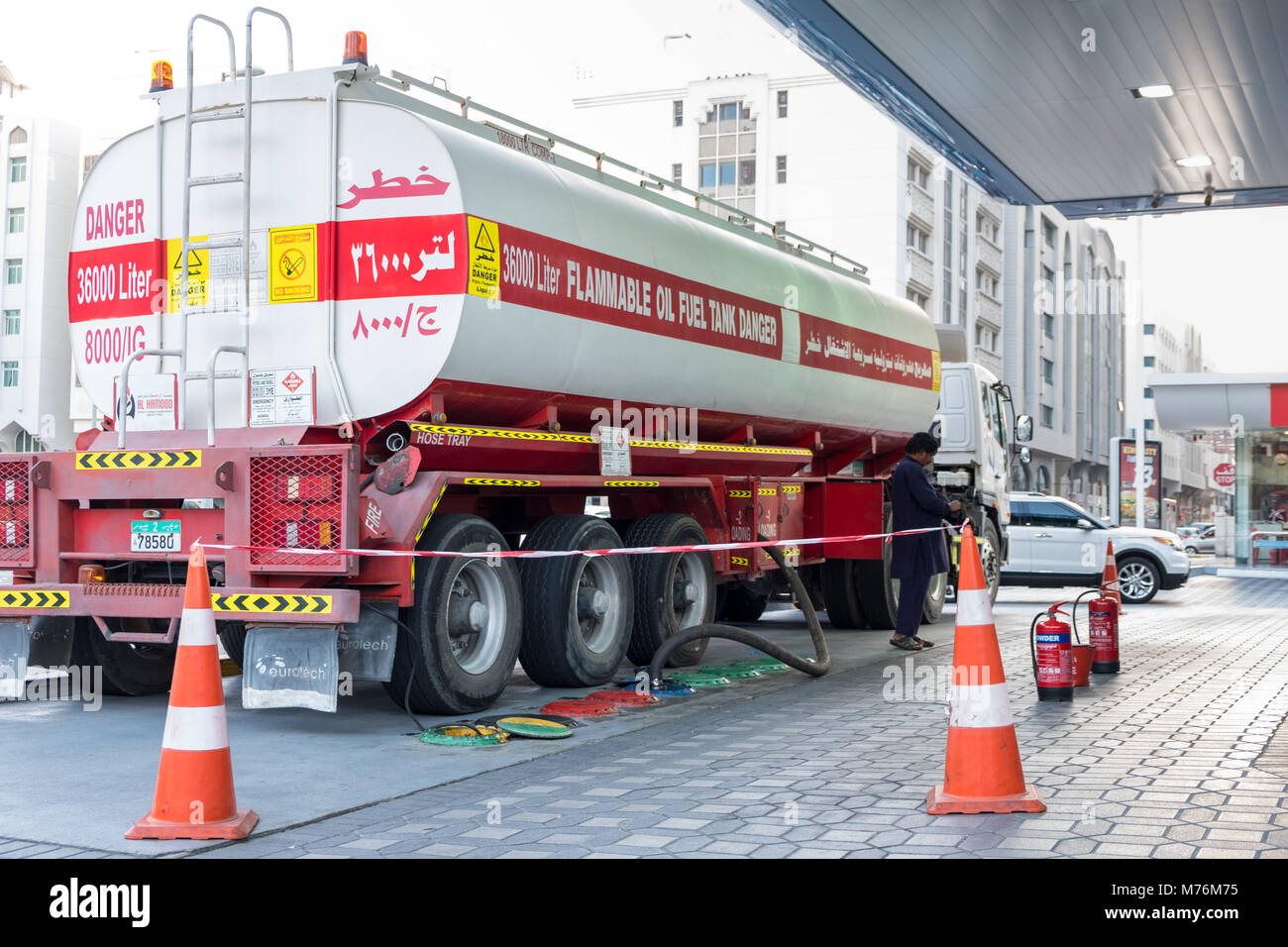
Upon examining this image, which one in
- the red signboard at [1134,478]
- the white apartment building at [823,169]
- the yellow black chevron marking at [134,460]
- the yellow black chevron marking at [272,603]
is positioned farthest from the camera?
the white apartment building at [823,169]

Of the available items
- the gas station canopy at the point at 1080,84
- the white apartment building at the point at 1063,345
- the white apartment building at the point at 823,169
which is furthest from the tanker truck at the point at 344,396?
the white apartment building at the point at 1063,345

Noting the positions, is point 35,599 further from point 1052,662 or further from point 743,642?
point 1052,662

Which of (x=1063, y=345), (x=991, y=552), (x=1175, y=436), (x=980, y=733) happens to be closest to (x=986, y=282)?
(x=1063, y=345)

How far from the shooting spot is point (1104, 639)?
11.0m

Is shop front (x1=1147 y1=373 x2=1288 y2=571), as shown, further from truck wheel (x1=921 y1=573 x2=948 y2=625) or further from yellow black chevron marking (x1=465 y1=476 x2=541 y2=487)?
yellow black chevron marking (x1=465 y1=476 x2=541 y2=487)

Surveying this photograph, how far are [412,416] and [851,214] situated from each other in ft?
167

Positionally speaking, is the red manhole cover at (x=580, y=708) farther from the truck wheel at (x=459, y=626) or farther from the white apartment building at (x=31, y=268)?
the white apartment building at (x=31, y=268)

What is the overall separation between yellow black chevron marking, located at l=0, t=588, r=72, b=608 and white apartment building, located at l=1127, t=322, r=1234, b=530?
96.7 m

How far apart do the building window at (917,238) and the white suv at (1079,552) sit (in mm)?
37387

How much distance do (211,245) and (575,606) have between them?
335 centimetres

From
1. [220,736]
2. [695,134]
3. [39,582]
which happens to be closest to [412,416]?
[39,582]

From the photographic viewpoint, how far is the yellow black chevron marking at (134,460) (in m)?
8.26

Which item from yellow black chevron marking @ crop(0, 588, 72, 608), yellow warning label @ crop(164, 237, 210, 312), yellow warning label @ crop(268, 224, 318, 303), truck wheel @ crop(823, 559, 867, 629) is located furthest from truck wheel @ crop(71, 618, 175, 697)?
truck wheel @ crop(823, 559, 867, 629)

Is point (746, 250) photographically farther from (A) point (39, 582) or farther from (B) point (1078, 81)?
(A) point (39, 582)
